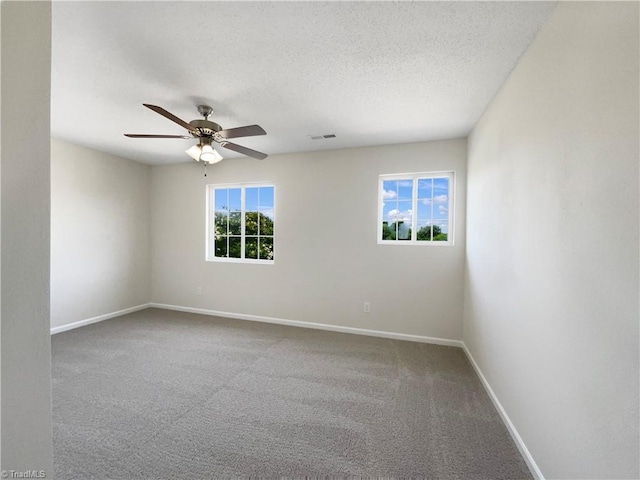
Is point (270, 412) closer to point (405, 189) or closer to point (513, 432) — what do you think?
point (513, 432)

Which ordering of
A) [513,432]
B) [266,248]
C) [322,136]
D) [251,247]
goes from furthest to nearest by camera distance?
[251,247] < [266,248] < [322,136] < [513,432]

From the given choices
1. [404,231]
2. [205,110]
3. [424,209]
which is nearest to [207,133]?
[205,110]

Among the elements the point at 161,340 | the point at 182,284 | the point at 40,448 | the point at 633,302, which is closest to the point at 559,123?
the point at 633,302

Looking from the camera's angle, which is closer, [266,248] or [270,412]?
[270,412]

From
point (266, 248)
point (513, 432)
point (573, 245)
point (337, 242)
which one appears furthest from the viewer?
point (266, 248)

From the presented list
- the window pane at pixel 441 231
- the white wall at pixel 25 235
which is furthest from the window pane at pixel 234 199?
the white wall at pixel 25 235

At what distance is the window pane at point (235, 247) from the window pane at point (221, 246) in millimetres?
117

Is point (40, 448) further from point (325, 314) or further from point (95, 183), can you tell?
point (95, 183)

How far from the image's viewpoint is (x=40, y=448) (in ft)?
2.36

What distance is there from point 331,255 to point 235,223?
1.78 m

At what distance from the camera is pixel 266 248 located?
4305mm

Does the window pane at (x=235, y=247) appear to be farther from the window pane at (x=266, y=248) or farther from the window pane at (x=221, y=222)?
the window pane at (x=266, y=248)

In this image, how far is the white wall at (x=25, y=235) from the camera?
0.64 m

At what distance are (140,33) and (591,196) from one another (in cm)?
247
